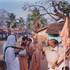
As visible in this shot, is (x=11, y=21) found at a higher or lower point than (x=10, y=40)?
higher

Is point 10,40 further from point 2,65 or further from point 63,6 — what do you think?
point 63,6

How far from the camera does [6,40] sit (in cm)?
130

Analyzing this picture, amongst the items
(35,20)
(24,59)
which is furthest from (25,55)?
(35,20)

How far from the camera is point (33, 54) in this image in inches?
51.3

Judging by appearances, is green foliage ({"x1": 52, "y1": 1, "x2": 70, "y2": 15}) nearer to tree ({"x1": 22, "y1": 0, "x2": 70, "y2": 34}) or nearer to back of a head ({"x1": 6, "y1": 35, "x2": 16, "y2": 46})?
tree ({"x1": 22, "y1": 0, "x2": 70, "y2": 34})

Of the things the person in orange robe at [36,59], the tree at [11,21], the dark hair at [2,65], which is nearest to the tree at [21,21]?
the tree at [11,21]

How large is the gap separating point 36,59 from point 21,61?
102 mm

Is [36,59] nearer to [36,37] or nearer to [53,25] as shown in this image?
[36,37]

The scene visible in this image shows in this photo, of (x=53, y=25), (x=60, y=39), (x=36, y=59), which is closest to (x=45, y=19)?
(x=53, y=25)

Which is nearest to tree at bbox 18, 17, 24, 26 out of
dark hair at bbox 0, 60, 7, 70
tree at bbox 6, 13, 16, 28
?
tree at bbox 6, 13, 16, 28

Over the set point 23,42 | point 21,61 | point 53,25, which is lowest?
point 21,61

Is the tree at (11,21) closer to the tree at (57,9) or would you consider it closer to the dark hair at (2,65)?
the tree at (57,9)

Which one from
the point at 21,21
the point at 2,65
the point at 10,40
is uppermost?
the point at 21,21

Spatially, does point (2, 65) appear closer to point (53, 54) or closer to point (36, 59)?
point (36, 59)
